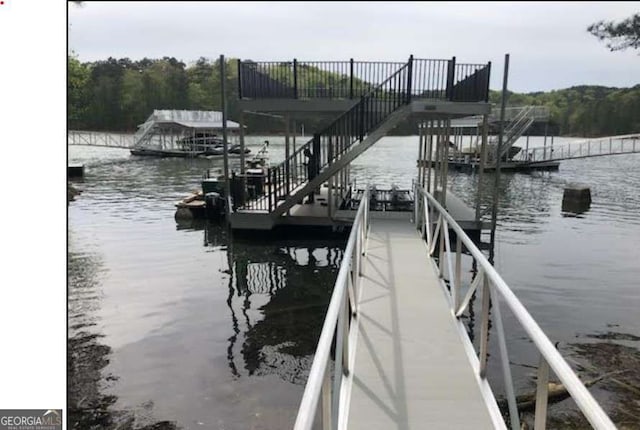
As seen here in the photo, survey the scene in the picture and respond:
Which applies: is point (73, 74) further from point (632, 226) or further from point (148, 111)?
point (148, 111)

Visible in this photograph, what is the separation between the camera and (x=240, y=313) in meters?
8.23

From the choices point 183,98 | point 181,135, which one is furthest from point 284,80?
point 183,98

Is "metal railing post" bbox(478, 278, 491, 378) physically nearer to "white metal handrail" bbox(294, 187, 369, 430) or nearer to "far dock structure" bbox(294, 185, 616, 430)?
"far dock structure" bbox(294, 185, 616, 430)

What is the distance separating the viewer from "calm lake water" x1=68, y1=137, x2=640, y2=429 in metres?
5.55

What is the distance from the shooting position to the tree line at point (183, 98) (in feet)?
241

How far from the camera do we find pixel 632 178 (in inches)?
1202

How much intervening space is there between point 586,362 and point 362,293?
3186mm

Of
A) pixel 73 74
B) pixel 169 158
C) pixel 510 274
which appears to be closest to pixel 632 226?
pixel 510 274

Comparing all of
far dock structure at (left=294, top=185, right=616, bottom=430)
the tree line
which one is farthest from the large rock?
the tree line

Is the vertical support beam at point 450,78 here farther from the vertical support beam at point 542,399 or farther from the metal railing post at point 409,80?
the vertical support beam at point 542,399

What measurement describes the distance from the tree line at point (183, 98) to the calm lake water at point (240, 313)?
2199 inches

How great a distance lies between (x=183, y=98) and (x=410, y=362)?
109715 mm

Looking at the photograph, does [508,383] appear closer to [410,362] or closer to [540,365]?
[540,365]

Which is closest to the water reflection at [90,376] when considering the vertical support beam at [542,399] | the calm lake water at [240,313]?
the calm lake water at [240,313]
